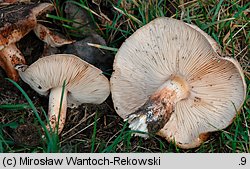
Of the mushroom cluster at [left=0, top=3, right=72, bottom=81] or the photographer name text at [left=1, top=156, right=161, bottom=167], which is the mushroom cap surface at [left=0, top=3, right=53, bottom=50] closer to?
the mushroom cluster at [left=0, top=3, right=72, bottom=81]

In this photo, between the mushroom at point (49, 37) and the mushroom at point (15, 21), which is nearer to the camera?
the mushroom at point (15, 21)

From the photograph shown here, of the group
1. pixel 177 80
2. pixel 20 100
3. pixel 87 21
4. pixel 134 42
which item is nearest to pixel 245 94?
pixel 177 80

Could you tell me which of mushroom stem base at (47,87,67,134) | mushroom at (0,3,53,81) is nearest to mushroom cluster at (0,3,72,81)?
mushroom at (0,3,53,81)

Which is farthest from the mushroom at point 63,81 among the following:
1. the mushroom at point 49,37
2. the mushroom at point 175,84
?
the mushroom at point 49,37

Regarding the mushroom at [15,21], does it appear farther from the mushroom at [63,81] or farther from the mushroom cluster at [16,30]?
the mushroom at [63,81]

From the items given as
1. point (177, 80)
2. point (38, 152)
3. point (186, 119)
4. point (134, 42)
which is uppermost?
point (134, 42)

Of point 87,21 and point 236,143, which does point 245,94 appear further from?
point 87,21

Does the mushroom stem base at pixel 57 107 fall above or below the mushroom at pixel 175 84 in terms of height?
below
